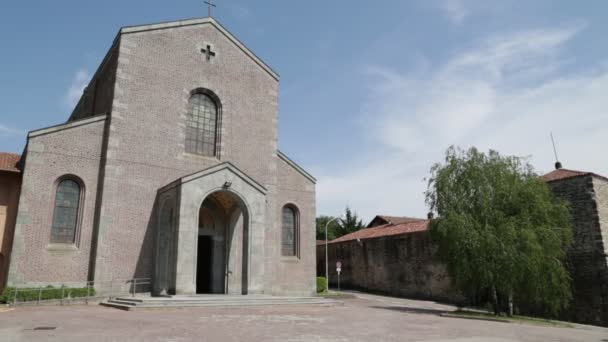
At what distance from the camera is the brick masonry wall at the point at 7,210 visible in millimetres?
17656

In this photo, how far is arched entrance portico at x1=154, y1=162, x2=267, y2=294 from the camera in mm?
16953

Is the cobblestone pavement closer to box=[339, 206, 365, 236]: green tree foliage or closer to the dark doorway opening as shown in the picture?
the dark doorway opening

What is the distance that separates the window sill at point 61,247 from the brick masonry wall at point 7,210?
2492 millimetres

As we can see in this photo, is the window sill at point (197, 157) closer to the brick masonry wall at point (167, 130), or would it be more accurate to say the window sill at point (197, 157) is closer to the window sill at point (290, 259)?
the brick masonry wall at point (167, 130)

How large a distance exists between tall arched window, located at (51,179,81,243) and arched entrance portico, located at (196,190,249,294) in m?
5.31

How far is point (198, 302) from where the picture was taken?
15234mm

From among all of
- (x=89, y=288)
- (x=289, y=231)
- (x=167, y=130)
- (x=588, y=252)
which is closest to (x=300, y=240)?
(x=289, y=231)

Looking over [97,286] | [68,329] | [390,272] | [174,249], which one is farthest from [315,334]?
[390,272]

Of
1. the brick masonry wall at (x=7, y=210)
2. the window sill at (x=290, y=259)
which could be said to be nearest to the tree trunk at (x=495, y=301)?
the window sill at (x=290, y=259)

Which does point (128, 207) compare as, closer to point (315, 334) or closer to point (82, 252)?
point (82, 252)

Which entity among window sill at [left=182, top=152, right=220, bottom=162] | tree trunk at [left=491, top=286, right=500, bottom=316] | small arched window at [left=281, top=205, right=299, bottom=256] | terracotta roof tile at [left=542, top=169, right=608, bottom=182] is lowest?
tree trunk at [left=491, top=286, right=500, bottom=316]

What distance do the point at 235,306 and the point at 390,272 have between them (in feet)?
61.7

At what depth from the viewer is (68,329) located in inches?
380

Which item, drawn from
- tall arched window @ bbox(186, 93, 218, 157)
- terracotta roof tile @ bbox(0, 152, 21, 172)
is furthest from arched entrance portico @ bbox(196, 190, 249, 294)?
terracotta roof tile @ bbox(0, 152, 21, 172)
